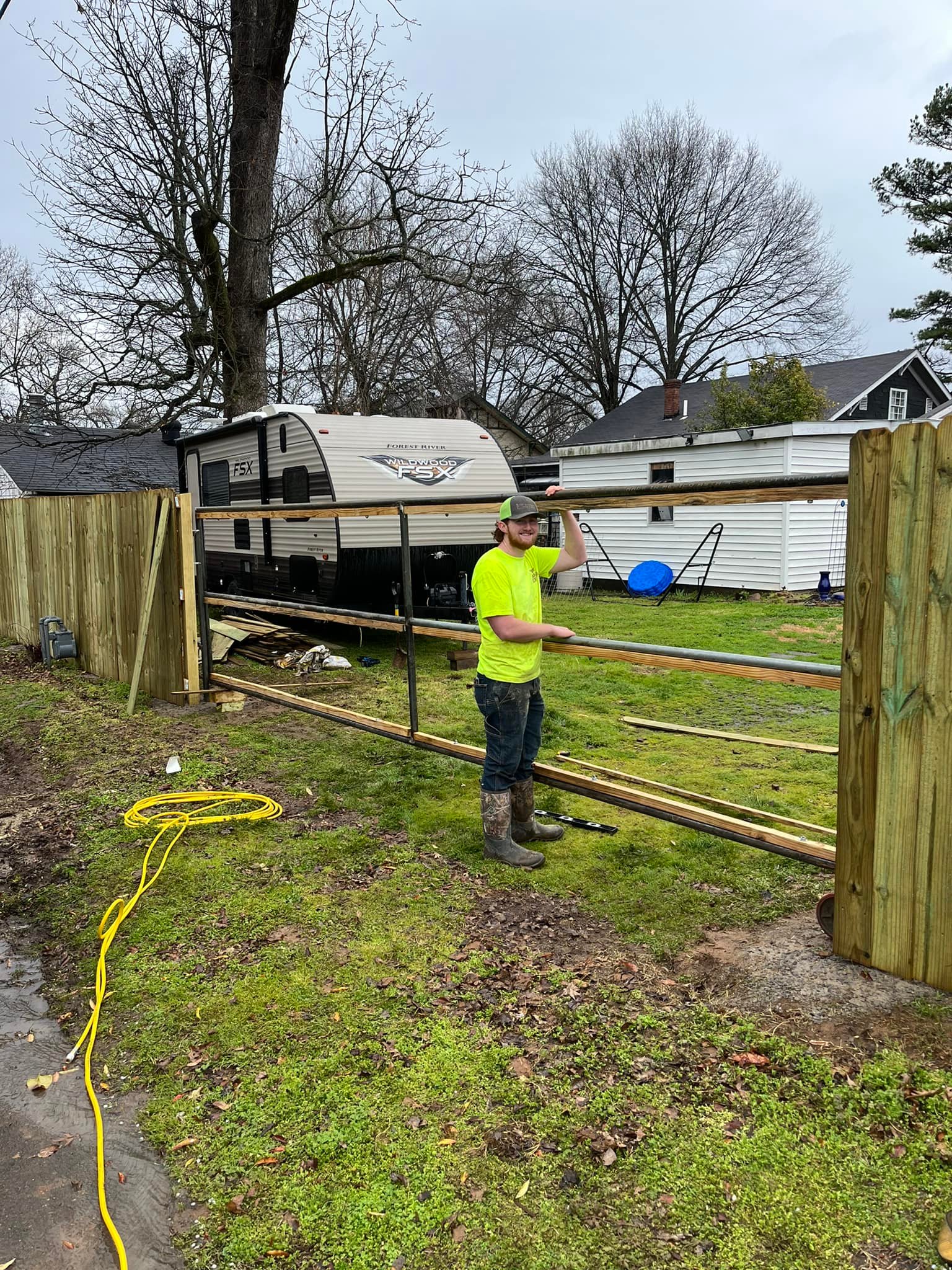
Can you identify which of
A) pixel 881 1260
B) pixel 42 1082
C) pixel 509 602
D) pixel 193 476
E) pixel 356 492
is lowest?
pixel 42 1082

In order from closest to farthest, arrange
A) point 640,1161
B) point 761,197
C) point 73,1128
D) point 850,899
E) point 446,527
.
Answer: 1. point 640,1161
2. point 73,1128
3. point 850,899
4. point 446,527
5. point 761,197

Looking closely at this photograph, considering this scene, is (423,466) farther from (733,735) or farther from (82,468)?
(82,468)

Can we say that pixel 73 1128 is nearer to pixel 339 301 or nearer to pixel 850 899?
pixel 850 899

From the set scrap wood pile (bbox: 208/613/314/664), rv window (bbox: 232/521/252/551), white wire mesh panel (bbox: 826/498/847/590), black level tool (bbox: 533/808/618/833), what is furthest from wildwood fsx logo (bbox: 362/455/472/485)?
white wire mesh panel (bbox: 826/498/847/590)

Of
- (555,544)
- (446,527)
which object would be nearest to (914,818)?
(446,527)

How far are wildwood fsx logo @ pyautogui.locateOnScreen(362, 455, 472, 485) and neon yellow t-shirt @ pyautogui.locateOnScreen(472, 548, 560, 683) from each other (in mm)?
6499

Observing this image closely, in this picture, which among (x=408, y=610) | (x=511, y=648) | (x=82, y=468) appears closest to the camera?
(x=511, y=648)

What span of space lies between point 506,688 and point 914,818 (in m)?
1.84

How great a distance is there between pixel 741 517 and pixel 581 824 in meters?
13.4

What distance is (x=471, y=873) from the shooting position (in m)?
4.29

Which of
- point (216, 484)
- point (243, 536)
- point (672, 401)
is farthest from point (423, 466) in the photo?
point (672, 401)

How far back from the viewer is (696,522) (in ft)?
58.5

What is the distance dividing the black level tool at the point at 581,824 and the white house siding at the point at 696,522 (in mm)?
10915

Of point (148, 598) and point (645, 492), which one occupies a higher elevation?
point (645, 492)
